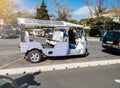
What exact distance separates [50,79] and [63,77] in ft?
1.78

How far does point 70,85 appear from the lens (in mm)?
6562

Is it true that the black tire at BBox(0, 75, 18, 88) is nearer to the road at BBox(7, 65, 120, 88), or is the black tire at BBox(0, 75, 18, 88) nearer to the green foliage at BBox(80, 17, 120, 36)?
the road at BBox(7, 65, 120, 88)

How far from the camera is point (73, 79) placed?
7.26 meters

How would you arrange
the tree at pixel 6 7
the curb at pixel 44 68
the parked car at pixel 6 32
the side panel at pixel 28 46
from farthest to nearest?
the tree at pixel 6 7, the parked car at pixel 6 32, the side panel at pixel 28 46, the curb at pixel 44 68

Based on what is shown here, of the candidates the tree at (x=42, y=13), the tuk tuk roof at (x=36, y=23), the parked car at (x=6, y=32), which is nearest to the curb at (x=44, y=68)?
the tuk tuk roof at (x=36, y=23)

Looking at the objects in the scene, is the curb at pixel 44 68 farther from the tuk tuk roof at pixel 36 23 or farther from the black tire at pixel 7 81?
the black tire at pixel 7 81

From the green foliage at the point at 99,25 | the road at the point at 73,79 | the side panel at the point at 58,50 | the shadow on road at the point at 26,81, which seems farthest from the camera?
the green foliage at the point at 99,25

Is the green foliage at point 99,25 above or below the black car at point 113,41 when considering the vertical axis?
above

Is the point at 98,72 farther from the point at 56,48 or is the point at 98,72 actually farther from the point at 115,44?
the point at 115,44

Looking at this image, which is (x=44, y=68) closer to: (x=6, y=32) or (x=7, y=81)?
(x=7, y=81)

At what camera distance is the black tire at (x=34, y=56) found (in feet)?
33.3

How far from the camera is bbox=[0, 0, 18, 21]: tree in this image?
166 ft

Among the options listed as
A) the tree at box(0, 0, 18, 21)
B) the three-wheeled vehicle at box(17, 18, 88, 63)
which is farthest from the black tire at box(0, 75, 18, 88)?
the tree at box(0, 0, 18, 21)

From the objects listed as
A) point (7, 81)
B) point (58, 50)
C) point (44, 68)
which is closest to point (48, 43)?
point (58, 50)
